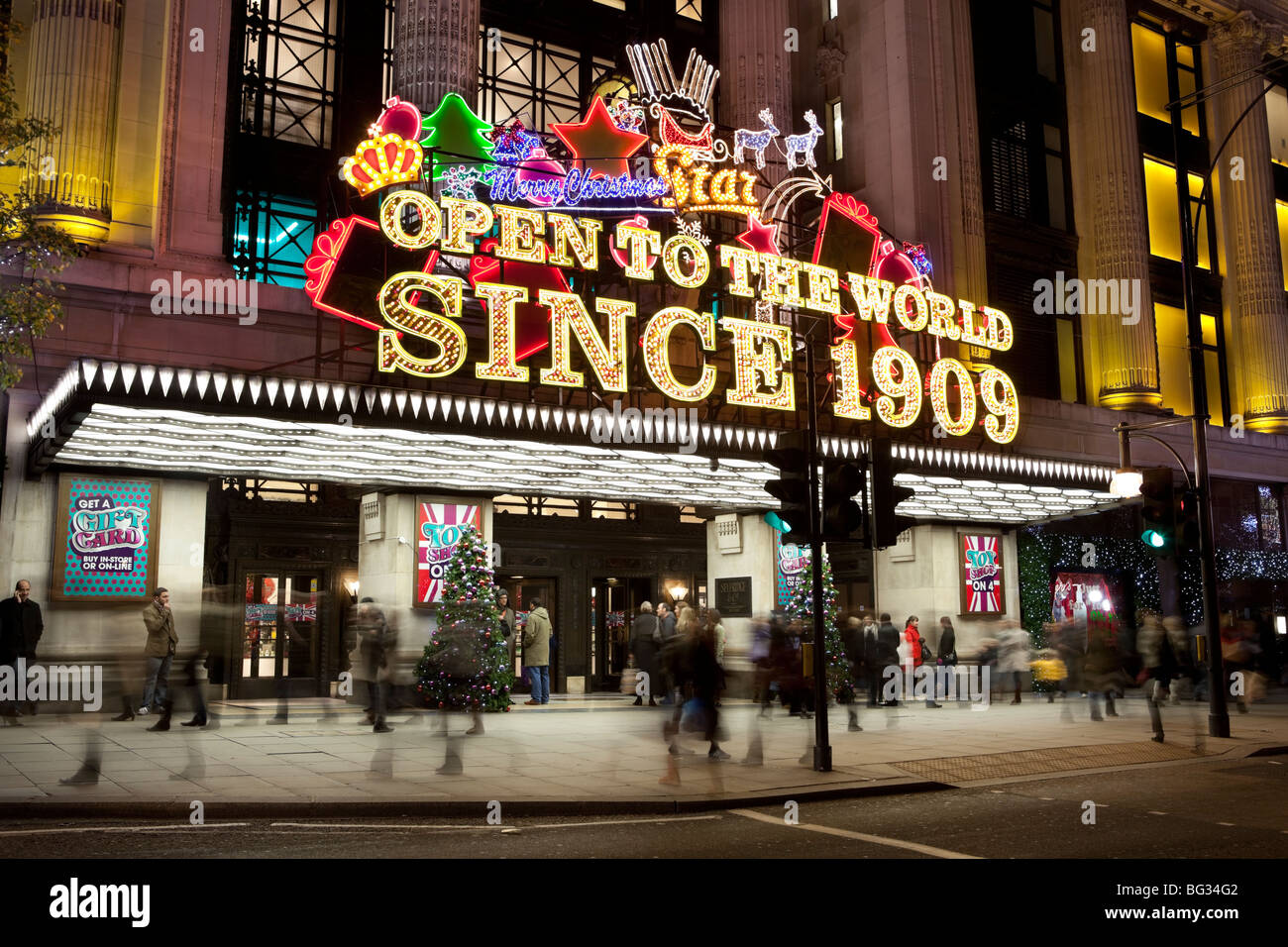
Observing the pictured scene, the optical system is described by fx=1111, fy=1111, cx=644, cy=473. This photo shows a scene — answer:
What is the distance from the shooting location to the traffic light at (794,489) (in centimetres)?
1338

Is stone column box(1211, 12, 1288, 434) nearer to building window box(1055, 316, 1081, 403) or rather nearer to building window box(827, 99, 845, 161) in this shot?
building window box(1055, 316, 1081, 403)

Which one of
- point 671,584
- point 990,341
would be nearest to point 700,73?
point 990,341

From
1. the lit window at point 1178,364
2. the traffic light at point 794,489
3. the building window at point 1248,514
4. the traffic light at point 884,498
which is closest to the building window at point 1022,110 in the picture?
the lit window at point 1178,364

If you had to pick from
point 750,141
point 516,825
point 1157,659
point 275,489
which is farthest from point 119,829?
point 750,141

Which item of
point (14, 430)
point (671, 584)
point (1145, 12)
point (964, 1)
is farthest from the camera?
point (1145, 12)

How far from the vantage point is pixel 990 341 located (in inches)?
1056

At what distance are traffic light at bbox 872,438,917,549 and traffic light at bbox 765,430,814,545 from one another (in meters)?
0.86

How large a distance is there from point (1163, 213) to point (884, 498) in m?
27.7

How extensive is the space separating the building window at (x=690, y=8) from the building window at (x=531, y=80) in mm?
3119

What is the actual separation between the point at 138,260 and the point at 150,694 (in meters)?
8.20

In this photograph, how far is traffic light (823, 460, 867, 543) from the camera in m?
13.3

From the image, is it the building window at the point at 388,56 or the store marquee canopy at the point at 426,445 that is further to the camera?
the building window at the point at 388,56

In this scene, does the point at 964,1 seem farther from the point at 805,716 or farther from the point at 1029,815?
the point at 1029,815

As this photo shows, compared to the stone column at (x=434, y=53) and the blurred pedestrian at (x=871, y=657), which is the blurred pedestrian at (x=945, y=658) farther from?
the stone column at (x=434, y=53)
